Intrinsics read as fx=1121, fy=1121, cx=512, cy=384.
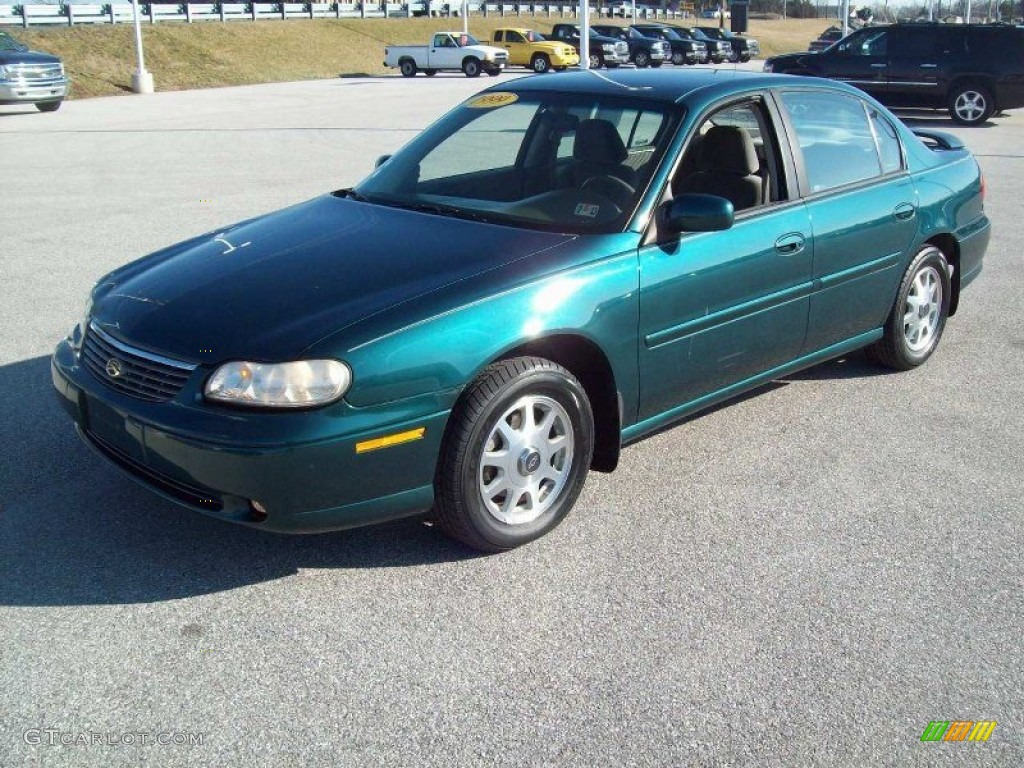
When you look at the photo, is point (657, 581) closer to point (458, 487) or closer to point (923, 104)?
point (458, 487)

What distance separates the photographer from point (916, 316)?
6020 millimetres

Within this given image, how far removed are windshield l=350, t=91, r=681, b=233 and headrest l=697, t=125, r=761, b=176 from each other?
31 cm

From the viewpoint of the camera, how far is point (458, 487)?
377 centimetres

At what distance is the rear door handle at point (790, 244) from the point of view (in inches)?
191

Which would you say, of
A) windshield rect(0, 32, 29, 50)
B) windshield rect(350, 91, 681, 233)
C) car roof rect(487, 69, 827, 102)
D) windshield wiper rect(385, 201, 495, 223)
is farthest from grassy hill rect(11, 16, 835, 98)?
windshield wiper rect(385, 201, 495, 223)

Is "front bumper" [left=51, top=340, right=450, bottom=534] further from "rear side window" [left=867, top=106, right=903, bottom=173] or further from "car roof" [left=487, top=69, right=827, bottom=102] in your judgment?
"rear side window" [left=867, top=106, right=903, bottom=173]

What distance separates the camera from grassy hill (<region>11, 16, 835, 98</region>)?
36.2 metres

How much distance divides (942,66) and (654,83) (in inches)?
687

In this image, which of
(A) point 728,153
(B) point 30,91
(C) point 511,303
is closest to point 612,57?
(B) point 30,91

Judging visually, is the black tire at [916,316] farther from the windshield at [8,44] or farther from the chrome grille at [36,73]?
the windshield at [8,44]

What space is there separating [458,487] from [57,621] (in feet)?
4.37

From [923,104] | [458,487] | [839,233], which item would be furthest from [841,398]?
[923,104]
